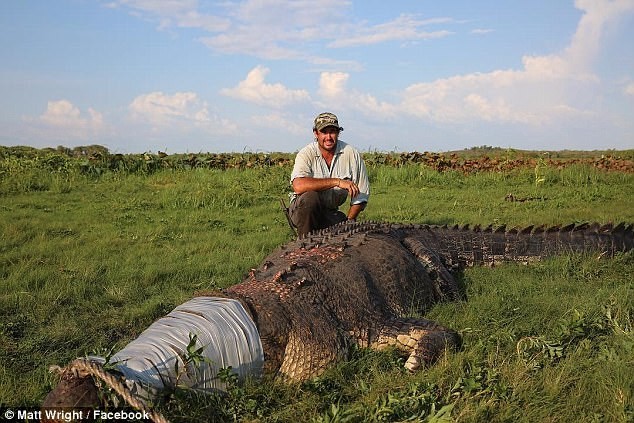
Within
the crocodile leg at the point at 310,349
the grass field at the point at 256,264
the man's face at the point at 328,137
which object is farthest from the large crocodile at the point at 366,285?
the man's face at the point at 328,137

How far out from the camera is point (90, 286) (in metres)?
5.41

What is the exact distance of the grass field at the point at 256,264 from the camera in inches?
116

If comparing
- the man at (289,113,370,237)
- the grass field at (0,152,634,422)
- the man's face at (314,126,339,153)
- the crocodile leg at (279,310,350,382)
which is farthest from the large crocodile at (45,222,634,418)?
the man's face at (314,126,339,153)

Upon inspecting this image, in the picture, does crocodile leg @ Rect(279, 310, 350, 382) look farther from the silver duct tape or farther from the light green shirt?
the light green shirt

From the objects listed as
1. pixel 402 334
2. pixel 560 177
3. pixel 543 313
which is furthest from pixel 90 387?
pixel 560 177

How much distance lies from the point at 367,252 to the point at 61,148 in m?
17.4

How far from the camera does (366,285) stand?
13.8ft

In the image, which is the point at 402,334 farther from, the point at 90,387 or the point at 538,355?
the point at 90,387

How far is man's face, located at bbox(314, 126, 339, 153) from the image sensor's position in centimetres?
627

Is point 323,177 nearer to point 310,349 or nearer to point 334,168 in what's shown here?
point 334,168

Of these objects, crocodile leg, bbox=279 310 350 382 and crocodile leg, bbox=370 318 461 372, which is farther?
crocodile leg, bbox=370 318 461 372

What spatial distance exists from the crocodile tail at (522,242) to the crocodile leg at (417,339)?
2118 millimetres

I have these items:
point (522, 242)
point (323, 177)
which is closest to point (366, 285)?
point (323, 177)

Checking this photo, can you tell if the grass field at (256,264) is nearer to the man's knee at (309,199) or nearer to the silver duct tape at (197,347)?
the silver duct tape at (197,347)
